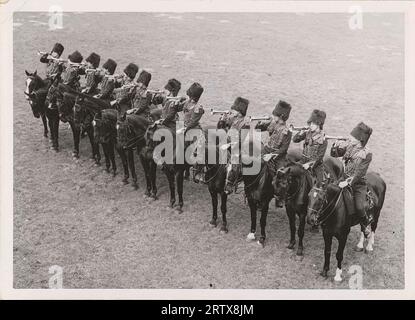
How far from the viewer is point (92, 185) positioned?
14906 mm

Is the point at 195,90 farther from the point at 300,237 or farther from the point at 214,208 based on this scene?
the point at 300,237

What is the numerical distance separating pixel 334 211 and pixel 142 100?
248 inches

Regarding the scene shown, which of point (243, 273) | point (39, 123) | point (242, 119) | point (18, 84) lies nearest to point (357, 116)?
point (242, 119)

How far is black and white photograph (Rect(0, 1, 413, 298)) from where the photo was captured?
11.5m

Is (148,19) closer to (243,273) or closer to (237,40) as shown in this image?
(237,40)

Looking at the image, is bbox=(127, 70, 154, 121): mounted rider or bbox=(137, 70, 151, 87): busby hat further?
bbox=(137, 70, 151, 87): busby hat

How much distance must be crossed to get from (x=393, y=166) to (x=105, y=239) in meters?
8.87

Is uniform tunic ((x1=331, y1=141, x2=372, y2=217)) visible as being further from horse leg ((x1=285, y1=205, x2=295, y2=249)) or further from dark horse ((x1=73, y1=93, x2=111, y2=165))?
dark horse ((x1=73, y1=93, x2=111, y2=165))

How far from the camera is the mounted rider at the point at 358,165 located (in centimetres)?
1109

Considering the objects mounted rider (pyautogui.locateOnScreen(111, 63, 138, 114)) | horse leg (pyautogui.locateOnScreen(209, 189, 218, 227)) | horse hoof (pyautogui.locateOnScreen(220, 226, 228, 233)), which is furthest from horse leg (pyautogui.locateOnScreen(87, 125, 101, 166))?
horse hoof (pyautogui.locateOnScreen(220, 226, 228, 233))

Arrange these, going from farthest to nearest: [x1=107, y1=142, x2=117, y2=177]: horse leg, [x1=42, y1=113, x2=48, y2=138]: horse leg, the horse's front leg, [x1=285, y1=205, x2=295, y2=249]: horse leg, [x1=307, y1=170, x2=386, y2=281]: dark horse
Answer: [x1=42, y1=113, x2=48, y2=138]: horse leg → [x1=107, y1=142, x2=117, y2=177]: horse leg → [x1=285, y1=205, x2=295, y2=249]: horse leg → the horse's front leg → [x1=307, y1=170, x2=386, y2=281]: dark horse

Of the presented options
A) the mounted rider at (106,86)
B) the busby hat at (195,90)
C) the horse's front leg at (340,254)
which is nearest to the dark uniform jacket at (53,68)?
the mounted rider at (106,86)

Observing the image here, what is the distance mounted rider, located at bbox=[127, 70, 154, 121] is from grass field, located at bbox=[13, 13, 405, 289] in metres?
2.04

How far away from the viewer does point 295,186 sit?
11328mm
